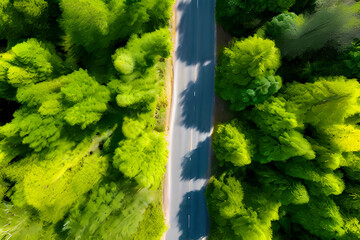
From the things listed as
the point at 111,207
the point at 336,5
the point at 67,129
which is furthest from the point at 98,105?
the point at 336,5

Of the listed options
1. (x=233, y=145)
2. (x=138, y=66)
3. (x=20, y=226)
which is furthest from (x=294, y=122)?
(x=20, y=226)

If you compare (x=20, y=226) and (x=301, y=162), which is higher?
(x=20, y=226)

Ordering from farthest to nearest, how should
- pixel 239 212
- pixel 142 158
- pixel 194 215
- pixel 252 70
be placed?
1. pixel 194 215
2. pixel 239 212
3. pixel 252 70
4. pixel 142 158

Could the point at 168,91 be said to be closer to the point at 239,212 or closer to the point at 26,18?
the point at 239,212

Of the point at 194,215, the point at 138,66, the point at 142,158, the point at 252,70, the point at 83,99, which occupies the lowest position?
the point at 194,215

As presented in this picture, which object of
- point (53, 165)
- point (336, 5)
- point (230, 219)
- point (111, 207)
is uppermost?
point (336, 5)

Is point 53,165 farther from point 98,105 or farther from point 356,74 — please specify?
point 356,74

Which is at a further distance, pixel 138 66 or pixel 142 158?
pixel 138 66
